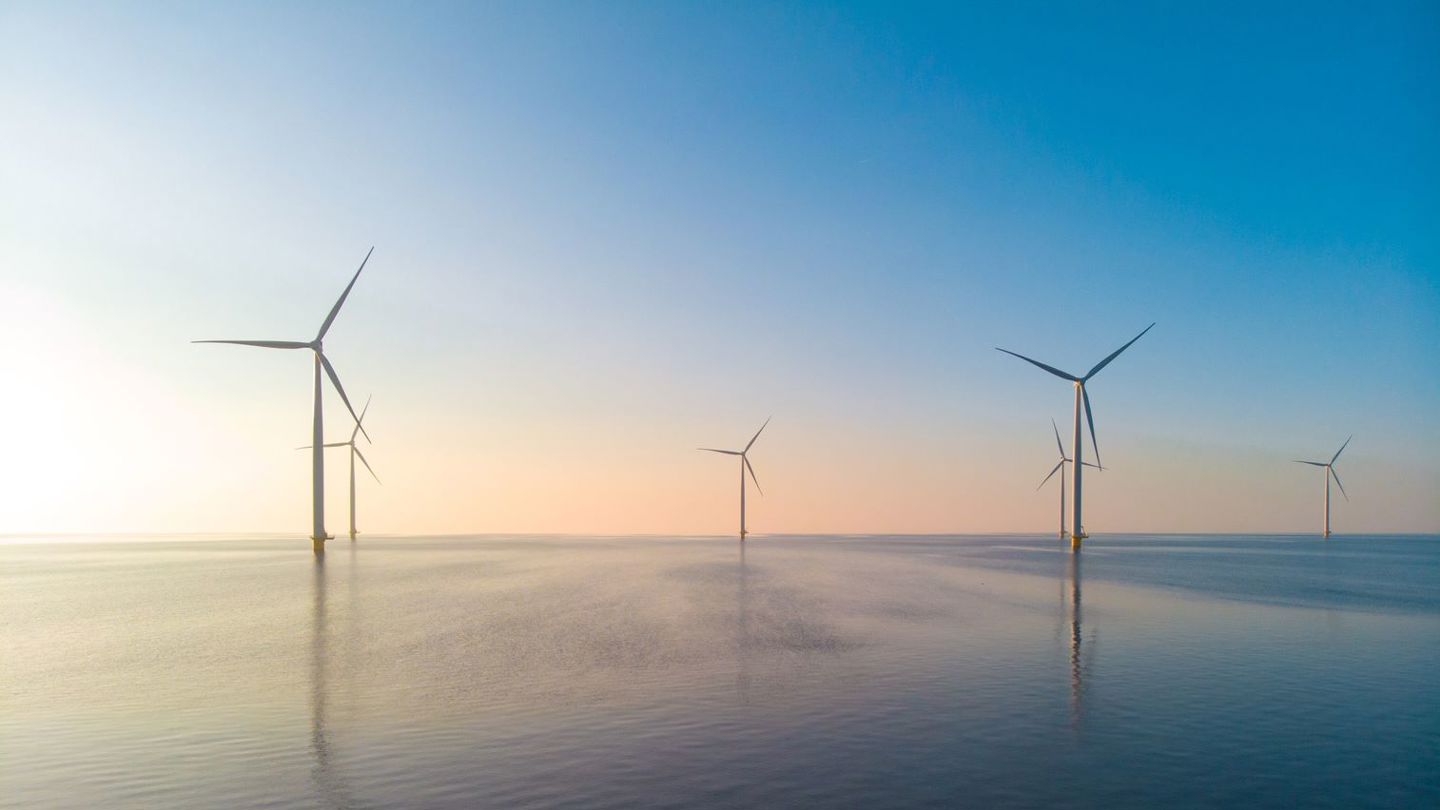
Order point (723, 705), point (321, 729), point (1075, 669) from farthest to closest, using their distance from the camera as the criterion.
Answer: point (1075, 669)
point (723, 705)
point (321, 729)

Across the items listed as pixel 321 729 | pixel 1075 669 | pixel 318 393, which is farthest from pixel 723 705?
pixel 318 393

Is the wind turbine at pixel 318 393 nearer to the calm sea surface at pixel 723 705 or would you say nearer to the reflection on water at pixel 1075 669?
the calm sea surface at pixel 723 705

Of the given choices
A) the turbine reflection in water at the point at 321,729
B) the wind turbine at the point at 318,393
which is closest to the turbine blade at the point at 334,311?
the wind turbine at the point at 318,393

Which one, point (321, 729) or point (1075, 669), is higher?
point (321, 729)

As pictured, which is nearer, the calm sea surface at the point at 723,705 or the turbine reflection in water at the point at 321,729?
the turbine reflection in water at the point at 321,729

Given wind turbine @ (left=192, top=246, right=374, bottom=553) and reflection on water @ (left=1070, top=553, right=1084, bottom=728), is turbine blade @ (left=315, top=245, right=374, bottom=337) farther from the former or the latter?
reflection on water @ (left=1070, top=553, right=1084, bottom=728)

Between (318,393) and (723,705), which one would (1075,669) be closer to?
(723,705)

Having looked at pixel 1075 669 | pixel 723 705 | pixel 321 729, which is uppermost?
pixel 321 729

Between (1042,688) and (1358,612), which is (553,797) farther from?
(1358,612)
